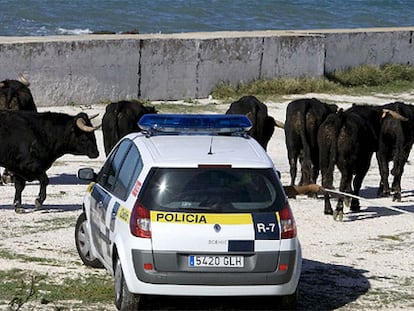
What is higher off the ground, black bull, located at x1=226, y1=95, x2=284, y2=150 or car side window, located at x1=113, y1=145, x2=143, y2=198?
car side window, located at x1=113, y1=145, x2=143, y2=198

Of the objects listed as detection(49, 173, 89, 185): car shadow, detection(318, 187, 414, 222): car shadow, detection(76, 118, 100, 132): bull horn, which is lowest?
detection(49, 173, 89, 185): car shadow

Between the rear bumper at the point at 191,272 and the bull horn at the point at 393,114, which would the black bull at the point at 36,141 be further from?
the rear bumper at the point at 191,272

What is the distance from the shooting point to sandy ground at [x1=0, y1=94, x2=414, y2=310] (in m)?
11.6

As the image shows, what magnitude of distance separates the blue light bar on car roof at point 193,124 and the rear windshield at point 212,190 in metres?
1.11

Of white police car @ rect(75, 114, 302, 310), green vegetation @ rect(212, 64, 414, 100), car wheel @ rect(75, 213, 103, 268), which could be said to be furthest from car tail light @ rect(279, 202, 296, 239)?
green vegetation @ rect(212, 64, 414, 100)

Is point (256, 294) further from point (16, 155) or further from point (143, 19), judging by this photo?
point (143, 19)

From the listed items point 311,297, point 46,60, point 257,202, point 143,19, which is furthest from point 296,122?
point 143,19

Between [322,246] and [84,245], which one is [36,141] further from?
[322,246]

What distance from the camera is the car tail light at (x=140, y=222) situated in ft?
32.8

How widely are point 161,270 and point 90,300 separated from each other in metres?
1.33

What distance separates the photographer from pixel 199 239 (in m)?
9.95

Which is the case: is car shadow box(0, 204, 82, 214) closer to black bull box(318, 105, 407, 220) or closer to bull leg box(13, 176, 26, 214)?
bull leg box(13, 176, 26, 214)

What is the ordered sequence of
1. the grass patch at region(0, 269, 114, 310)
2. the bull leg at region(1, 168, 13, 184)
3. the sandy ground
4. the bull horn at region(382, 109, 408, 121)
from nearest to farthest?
the grass patch at region(0, 269, 114, 310)
the sandy ground
the bull horn at region(382, 109, 408, 121)
the bull leg at region(1, 168, 13, 184)

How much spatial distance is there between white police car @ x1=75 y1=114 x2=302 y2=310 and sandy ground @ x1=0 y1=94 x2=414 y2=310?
961mm
